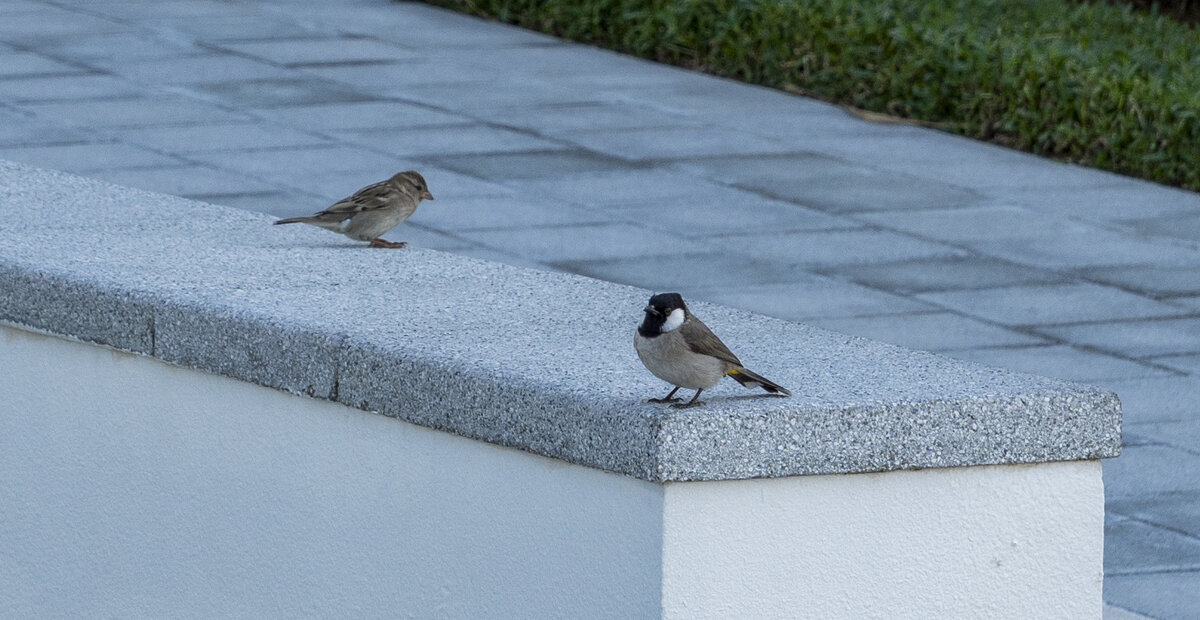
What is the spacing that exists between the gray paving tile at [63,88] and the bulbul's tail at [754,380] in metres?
7.41

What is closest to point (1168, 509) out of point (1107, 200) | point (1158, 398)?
point (1158, 398)

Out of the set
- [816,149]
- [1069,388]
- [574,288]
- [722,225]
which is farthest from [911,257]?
[1069,388]

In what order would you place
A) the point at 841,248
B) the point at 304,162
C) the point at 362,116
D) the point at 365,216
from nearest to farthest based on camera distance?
the point at 365,216 → the point at 841,248 → the point at 304,162 → the point at 362,116

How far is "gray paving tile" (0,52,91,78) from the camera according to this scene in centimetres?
1023

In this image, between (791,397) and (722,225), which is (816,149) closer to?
(722,225)

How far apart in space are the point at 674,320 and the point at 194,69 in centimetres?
817

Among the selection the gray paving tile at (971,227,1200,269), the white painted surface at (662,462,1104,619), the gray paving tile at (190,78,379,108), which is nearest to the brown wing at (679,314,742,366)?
the white painted surface at (662,462,1104,619)

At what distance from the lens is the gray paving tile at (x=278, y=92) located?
32.3 feet

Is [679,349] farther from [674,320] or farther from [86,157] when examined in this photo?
[86,157]

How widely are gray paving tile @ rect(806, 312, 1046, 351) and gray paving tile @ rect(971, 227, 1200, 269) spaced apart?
41.4 inches

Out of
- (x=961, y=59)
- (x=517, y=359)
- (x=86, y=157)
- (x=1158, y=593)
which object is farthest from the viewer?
(x=961, y=59)

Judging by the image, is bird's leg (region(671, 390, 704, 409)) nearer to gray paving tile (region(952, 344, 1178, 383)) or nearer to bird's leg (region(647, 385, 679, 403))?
bird's leg (region(647, 385, 679, 403))

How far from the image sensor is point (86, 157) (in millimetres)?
8414

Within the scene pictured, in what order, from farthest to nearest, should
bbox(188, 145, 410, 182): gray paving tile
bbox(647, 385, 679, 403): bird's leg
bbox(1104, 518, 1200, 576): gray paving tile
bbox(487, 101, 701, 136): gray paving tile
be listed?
1. bbox(487, 101, 701, 136): gray paving tile
2. bbox(188, 145, 410, 182): gray paving tile
3. bbox(1104, 518, 1200, 576): gray paving tile
4. bbox(647, 385, 679, 403): bird's leg
